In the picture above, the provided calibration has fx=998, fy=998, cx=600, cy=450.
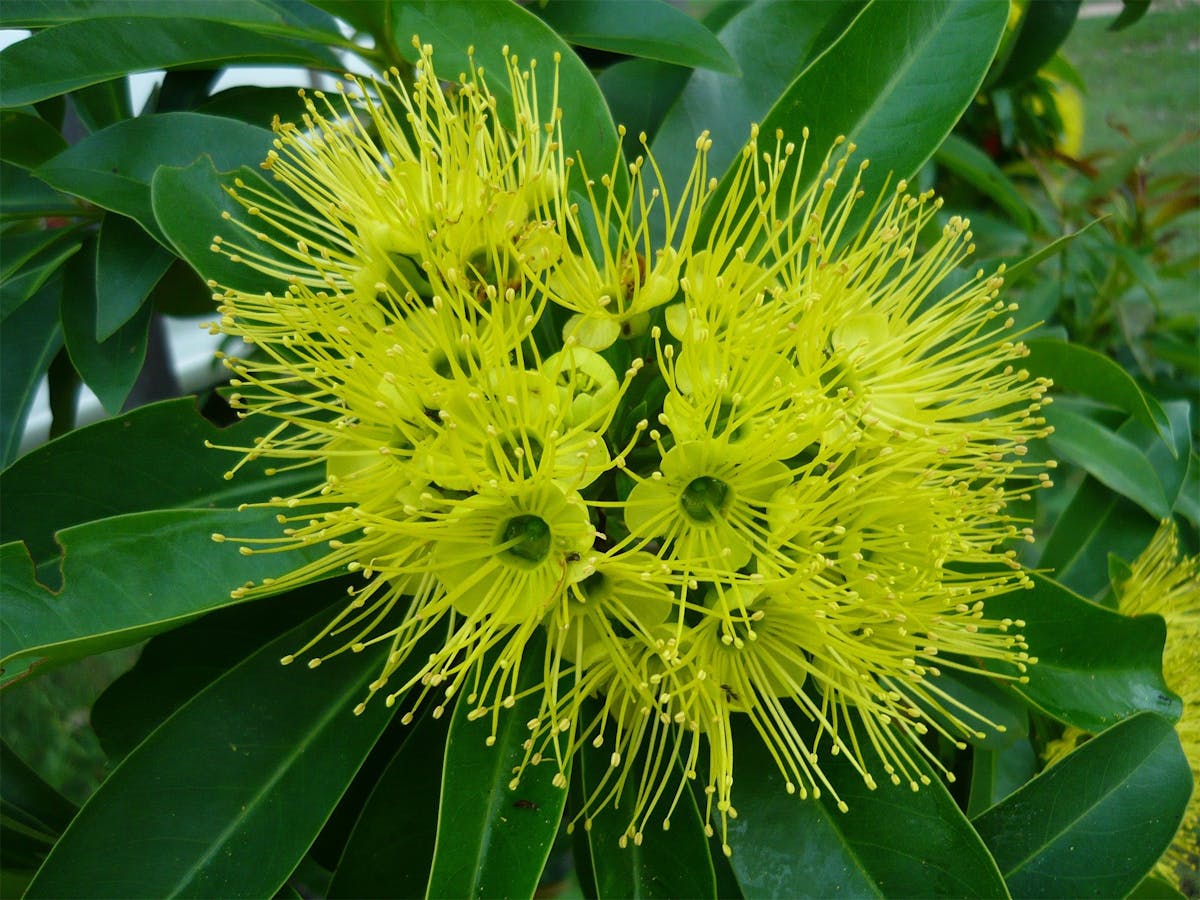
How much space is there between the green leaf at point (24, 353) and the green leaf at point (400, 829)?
70cm

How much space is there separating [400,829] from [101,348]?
711 mm

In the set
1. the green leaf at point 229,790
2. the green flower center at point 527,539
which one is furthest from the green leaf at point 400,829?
the green flower center at point 527,539

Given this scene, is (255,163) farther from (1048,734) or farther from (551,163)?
(1048,734)

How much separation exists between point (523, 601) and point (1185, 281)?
2.08 m

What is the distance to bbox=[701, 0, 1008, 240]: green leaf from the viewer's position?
3.68 ft

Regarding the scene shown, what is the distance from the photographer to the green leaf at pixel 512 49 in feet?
3.78

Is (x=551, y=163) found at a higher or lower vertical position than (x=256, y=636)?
higher

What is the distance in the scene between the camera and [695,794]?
1141mm

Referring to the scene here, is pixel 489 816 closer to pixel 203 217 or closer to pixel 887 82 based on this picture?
pixel 203 217

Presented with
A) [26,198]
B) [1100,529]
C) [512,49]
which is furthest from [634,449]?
[26,198]

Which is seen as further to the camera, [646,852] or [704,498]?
[646,852]

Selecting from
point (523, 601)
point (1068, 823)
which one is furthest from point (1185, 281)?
point (523, 601)

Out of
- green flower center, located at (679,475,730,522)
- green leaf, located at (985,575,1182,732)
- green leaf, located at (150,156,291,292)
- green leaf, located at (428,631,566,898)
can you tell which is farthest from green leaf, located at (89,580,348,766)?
green leaf, located at (985,575,1182,732)

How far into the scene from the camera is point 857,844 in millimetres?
1047
